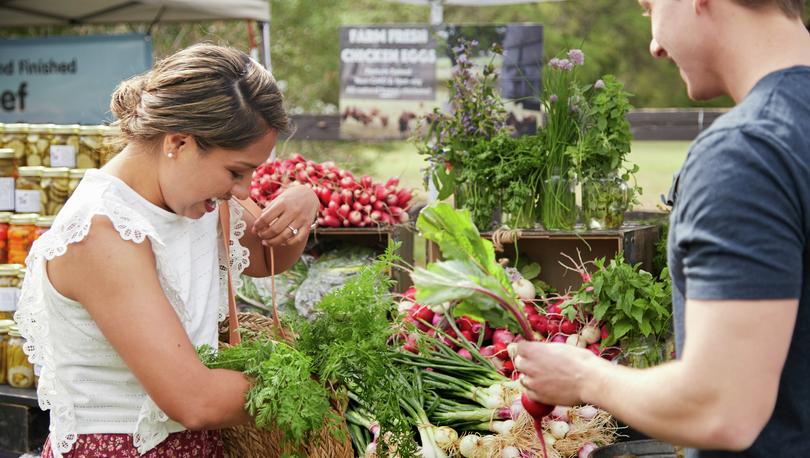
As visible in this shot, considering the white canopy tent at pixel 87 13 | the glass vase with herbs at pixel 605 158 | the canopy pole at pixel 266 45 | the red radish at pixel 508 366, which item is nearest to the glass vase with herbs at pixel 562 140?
the glass vase with herbs at pixel 605 158

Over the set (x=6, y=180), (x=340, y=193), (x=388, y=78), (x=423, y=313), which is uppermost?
(x=388, y=78)

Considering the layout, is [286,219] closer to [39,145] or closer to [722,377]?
[39,145]

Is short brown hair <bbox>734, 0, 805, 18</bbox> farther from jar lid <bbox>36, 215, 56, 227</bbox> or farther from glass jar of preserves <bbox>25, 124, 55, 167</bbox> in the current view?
glass jar of preserves <bbox>25, 124, 55, 167</bbox>

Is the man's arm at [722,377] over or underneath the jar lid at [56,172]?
underneath

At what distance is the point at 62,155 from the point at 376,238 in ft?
4.49

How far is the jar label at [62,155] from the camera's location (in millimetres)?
3438

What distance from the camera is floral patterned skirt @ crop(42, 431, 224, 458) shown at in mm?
2047

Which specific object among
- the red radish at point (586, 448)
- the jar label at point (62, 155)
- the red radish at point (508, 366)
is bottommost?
the red radish at point (586, 448)

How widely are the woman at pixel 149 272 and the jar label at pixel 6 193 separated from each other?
1.47m

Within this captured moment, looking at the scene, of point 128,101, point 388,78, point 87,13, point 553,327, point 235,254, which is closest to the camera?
point 128,101

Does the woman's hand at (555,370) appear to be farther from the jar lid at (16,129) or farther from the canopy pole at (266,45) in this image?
the canopy pole at (266,45)

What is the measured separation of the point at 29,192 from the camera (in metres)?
3.41

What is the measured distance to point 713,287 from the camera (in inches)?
46.8

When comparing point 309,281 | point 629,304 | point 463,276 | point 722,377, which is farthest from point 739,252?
point 309,281
